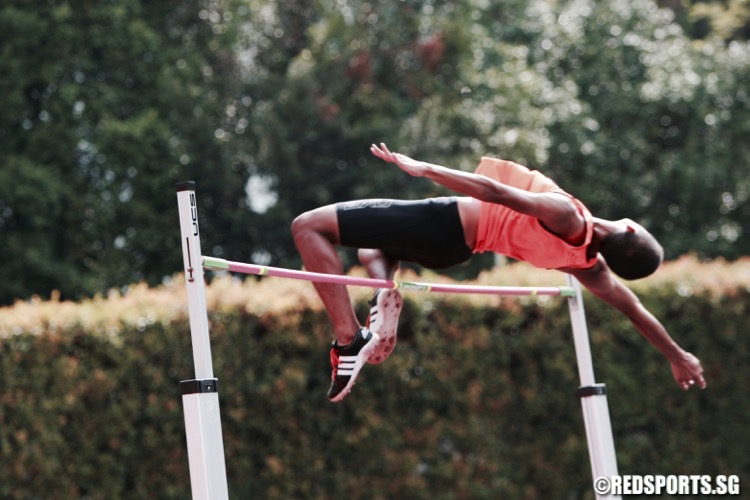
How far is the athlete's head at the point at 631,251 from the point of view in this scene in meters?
5.34

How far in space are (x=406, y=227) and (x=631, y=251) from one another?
1.07 meters

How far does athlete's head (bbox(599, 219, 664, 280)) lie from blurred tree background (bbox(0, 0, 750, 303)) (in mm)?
12313

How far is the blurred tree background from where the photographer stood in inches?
714

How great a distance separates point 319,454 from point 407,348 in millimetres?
1030

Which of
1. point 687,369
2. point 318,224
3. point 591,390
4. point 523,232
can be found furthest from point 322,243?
point 687,369

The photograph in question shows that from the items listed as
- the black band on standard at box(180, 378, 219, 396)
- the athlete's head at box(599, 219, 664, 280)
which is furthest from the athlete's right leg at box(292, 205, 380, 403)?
the athlete's head at box(599, 219, 664, 280)

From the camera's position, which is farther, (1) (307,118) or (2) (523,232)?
(1) (307,118)

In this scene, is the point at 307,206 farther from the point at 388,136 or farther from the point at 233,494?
the point at 233,494

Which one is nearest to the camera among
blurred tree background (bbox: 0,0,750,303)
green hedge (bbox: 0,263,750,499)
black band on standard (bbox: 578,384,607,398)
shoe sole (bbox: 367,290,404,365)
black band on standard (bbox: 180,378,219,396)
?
black band on standard (bbox: 180,378,219,396)

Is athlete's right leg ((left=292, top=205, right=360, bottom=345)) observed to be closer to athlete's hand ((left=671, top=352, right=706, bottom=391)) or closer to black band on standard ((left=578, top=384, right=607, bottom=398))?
black band on standard ((left=578, top=384, right=607, bottom=398))

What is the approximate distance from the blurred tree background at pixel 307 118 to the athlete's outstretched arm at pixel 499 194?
12.7 m

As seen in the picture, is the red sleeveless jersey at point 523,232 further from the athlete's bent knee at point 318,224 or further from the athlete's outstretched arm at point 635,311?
the athlete's bent knee at point 318,224

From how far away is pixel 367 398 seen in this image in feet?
27.8

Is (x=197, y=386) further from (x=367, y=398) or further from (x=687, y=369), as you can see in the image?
(x=367, y=398)
